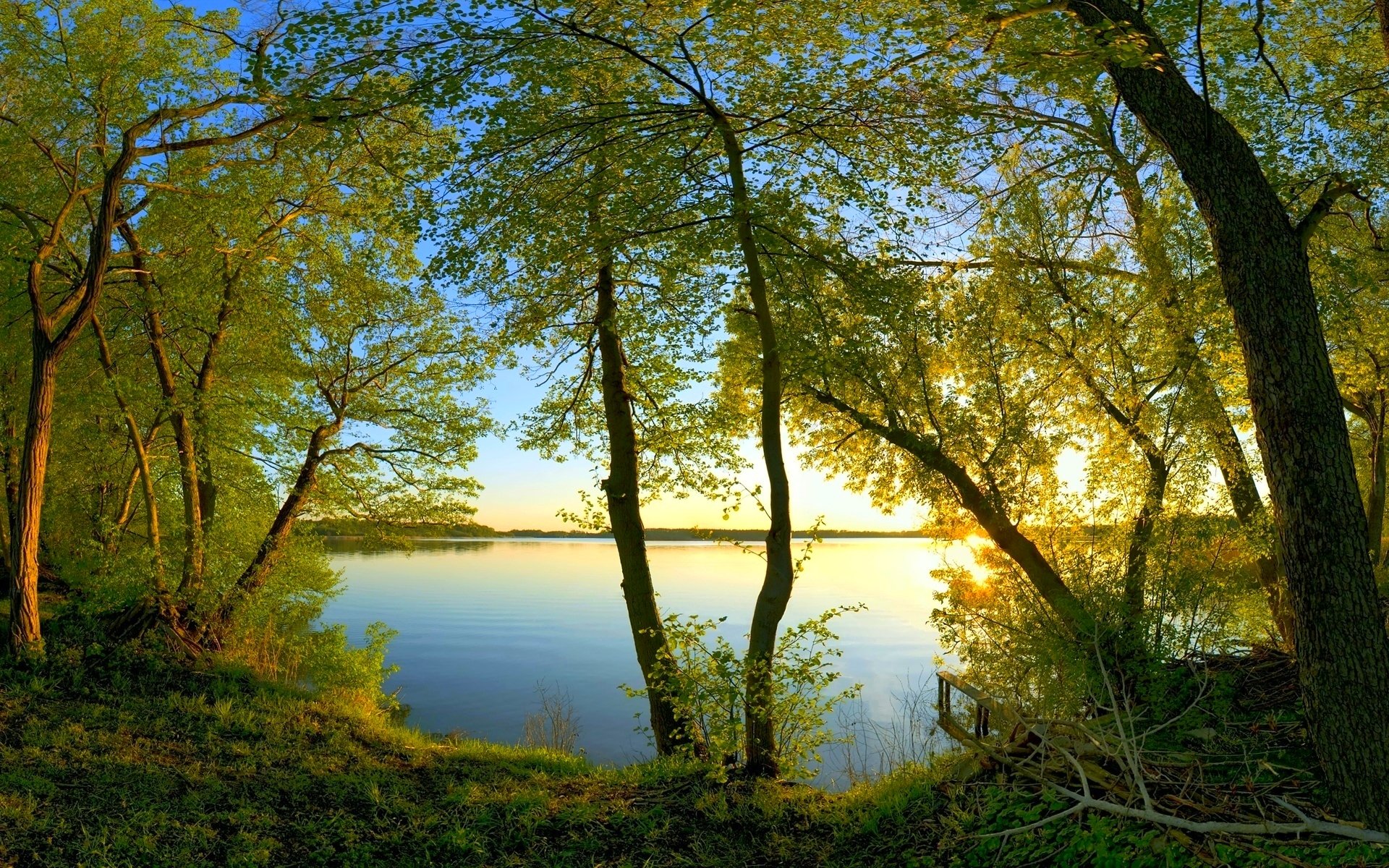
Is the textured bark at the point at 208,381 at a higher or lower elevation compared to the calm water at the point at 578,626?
higher

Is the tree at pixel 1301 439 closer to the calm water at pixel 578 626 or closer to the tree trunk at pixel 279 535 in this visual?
the calm water at pixel 578 626

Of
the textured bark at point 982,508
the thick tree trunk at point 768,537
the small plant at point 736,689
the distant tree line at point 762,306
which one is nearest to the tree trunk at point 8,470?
the distant tree line at point 762,306

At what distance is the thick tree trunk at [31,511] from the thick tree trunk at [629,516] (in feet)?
22.0

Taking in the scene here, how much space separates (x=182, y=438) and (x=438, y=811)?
8.18 metres

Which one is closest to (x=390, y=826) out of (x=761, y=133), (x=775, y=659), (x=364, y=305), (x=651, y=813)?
(x=651, y=813)

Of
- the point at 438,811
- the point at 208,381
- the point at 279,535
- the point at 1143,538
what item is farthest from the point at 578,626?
the point at 438,811

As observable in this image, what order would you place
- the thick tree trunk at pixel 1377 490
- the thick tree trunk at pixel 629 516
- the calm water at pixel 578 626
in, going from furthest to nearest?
1. the calm water at pixel 578 626
2. the thick tree trunk at pixel 1377 490
3. the thick tree trunk at pixel 629 516

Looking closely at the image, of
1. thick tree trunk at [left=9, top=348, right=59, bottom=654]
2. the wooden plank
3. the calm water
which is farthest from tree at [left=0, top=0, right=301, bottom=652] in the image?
the wooden plank

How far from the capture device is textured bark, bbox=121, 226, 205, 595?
11766 mm

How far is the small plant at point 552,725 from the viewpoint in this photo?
1170cm

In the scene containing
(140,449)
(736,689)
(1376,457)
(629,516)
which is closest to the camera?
(736,689)

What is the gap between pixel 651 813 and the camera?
6.34m

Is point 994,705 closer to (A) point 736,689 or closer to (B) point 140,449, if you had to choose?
(A) point 736,689

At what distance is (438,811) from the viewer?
6352 millimetres
